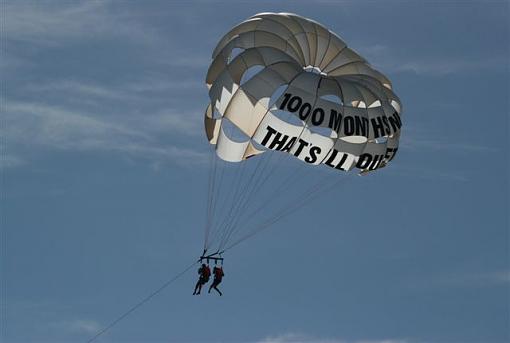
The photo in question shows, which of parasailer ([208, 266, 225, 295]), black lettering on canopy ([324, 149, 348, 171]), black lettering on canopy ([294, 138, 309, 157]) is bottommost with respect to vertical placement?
parasailer ([208, 266, 225, 295])

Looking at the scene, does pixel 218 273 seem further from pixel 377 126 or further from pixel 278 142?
pixel 377 126

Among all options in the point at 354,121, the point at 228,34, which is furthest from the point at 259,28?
the point at 354,121

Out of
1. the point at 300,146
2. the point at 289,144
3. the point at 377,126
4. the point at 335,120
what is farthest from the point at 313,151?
the point at 377,126

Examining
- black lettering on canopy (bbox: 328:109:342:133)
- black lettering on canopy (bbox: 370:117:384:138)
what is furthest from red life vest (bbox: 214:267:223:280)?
black lettering on canopy (bbox: 370:117:384:138)

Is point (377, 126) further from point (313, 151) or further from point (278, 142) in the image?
point (278, 142)

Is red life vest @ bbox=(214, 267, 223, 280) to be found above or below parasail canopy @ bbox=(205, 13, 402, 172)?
below

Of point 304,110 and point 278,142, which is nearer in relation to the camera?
point 304,110

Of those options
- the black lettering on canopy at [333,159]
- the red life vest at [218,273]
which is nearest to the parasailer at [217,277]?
the red life vest at [218,273]

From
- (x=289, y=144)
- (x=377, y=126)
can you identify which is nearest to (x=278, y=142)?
(x=289, y=144)

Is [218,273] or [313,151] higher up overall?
[313,151]

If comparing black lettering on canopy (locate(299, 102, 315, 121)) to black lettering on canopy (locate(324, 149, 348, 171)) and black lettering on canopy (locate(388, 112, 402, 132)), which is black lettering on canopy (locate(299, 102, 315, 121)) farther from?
black lettering on canopy (locate(388, 112, 402, 132))

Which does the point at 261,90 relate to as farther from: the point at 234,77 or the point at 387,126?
the point at 387,126

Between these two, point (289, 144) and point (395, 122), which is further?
point (395, 122)

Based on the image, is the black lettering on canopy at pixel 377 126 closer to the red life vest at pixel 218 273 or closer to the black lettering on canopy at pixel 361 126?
the black lettering on canopy at pixel 361 126
